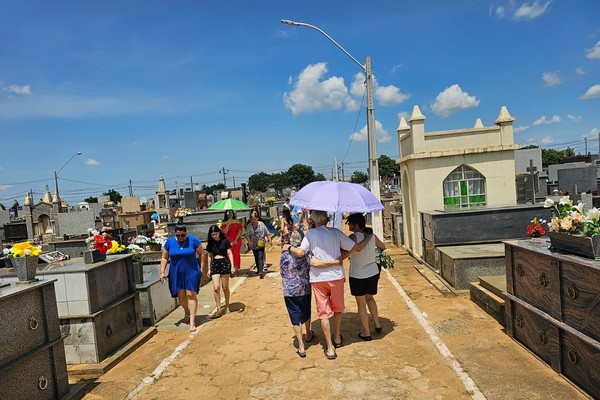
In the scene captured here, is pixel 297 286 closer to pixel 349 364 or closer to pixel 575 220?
pixel 349 364

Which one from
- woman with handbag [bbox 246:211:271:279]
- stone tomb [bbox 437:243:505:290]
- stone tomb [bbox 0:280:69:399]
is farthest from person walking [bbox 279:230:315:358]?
woman with handbag [bbox 246:211:271:279]

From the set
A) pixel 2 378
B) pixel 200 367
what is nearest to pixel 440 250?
pixel 200 367

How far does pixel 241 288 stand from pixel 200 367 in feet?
14.1

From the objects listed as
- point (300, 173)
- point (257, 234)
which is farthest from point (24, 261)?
point (300, 173)

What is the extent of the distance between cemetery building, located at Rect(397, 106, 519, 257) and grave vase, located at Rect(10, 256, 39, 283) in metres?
9.45

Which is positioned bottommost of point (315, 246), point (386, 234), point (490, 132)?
point (386, 234)

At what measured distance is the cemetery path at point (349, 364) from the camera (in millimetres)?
4234

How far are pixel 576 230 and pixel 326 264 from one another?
259cm

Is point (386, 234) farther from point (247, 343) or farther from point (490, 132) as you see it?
point (247, 343)

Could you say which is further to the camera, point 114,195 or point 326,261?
point 114,195

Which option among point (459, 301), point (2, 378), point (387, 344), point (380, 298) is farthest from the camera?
point (380, 298)

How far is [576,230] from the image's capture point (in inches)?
161

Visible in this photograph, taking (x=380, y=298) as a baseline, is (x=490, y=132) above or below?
above

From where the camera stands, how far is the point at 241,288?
Answer: 943 centimetres
